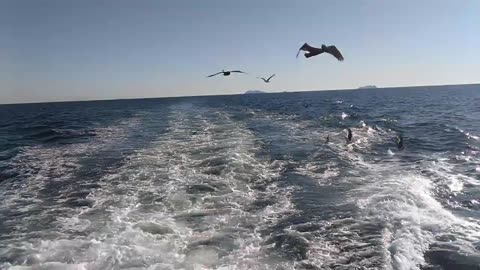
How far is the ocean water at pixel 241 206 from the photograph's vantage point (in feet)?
31.2

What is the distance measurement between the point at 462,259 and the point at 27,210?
1187 cm

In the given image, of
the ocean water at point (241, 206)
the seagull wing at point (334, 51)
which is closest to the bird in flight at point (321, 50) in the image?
the seagull wing at point (334, 51)

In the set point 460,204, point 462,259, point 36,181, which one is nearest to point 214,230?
point 462,259

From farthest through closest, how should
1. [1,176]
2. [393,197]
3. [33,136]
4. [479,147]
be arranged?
1. [33,136]
2. [479,147]
3. [1,176]
4. [393,197]

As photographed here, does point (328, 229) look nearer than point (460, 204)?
Yes

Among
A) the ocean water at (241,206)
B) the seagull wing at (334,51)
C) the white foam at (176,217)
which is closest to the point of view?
the seagull wing at (334,51)

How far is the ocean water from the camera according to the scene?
9523 mm

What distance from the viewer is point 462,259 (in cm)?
948

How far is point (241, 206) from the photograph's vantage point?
12930mm

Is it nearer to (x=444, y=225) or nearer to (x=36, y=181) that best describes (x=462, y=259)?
(x=444, y=225)

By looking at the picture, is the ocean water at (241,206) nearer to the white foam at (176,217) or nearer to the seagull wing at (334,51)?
the white foam at (176,217)

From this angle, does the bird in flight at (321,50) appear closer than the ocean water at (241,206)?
Yes

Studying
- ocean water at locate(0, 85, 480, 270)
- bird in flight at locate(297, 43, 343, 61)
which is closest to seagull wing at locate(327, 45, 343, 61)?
bird in flight at locate(297, 43, 343, 61)

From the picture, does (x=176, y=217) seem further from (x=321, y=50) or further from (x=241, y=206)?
(x=321, y=50)
